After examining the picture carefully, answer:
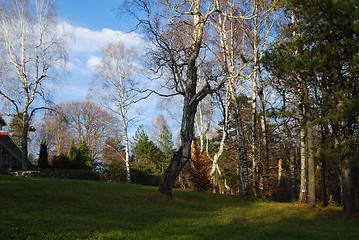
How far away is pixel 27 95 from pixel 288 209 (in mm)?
17979

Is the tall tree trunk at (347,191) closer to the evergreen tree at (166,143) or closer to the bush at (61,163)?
the bush at (61,163)

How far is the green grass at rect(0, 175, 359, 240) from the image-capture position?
6520 millimetres

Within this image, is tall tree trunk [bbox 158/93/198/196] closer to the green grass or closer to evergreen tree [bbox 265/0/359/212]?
the green grass

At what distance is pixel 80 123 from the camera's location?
35.6 m

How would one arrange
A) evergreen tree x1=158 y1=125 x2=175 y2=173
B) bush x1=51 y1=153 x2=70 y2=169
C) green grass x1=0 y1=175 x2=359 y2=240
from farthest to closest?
evergreen tree x1=158 y1=125 x2=175 y2=173, bush x1=51 y1=153 x2=70 y2=169, green grass x1=0 y1=175 x2=359 y2=240

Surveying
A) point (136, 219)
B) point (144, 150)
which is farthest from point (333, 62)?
point (144, 150)

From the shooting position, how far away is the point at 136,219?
27.3 feet

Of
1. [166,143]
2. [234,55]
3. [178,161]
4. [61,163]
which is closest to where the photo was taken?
[178,161]

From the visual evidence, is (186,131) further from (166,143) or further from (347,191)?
(166,143)

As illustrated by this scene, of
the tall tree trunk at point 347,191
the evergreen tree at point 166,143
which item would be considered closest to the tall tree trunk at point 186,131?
the tall tree trunk at point 347,191

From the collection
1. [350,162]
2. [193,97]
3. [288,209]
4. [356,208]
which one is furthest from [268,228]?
[193,97]

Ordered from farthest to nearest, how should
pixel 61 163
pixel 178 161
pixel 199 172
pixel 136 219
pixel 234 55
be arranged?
pixel 61 163
pixel 199 172
pixel 234 55
pixel 178 161
pixel 136 219

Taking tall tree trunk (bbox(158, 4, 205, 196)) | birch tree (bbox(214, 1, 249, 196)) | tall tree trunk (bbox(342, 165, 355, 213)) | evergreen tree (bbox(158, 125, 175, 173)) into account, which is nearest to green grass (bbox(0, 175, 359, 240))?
tall tree trunk (bbox(342, 165, 355, 213))

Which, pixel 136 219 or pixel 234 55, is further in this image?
pixel 234 55
